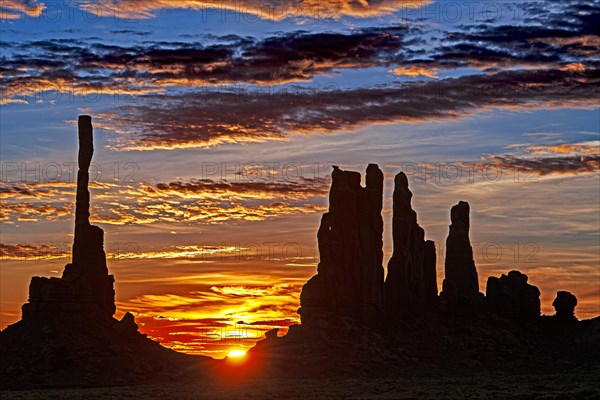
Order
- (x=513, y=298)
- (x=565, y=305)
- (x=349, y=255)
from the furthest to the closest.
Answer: (x=565, y=305), (x=513, y=298), (x=349, y=255)

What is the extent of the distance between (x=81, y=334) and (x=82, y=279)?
1035 cm

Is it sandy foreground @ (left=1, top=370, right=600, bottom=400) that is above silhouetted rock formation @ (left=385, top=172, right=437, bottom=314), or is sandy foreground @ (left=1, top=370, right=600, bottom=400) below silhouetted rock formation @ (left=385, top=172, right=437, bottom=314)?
below

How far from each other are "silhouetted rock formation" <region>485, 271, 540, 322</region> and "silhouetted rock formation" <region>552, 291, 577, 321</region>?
545cm

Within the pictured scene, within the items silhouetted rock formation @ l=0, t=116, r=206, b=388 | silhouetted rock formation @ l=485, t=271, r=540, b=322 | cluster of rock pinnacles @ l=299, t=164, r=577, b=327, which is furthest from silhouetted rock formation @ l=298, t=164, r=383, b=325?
silhouetted rock formation @ l=485, t=271, r=540, b=322

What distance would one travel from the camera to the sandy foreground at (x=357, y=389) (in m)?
111

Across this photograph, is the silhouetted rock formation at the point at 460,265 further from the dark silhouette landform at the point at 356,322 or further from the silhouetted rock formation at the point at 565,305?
the silhouetted rock formation at the point at 565,305

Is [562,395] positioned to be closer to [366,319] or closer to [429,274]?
[366,319]

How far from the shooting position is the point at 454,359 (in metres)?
156

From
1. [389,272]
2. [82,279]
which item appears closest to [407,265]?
[389,272]

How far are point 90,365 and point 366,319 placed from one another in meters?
44.9

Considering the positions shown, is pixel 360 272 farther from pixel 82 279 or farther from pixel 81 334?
pixel 81 334

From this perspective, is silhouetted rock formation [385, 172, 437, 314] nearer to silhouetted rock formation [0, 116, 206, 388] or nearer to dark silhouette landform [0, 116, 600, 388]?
dark silhouette landform [0, 116, 600, 388]

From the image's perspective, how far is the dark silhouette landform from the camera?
141 m

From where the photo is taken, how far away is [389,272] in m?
170
